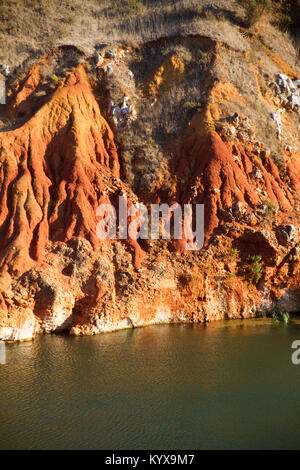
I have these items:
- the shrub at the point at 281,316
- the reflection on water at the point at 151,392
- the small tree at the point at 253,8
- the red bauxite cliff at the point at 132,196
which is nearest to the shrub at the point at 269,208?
the red bauxite cliff at the point at 132,196

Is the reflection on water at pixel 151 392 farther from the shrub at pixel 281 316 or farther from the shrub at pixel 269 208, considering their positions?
the shrub at pixel 269 208

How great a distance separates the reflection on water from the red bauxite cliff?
314cm

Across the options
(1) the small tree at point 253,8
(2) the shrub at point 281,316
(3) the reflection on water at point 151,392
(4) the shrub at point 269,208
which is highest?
(1) the small tree at point 253,8

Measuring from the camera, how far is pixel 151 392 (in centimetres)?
1741

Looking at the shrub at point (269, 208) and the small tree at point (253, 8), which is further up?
the small tree at point (253, 8)

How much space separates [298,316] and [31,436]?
20284mm

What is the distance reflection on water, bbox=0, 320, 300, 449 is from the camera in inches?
561

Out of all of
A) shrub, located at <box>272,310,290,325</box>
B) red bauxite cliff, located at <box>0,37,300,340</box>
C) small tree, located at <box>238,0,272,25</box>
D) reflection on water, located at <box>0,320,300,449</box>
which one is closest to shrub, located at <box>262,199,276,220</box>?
red bauxite cliff, located at <box>0,37,300,340</box>

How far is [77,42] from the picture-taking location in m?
39.9

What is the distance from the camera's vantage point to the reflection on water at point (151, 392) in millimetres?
14258

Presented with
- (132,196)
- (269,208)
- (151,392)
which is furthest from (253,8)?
(151,392)

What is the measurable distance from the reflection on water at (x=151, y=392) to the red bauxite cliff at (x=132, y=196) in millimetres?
3142

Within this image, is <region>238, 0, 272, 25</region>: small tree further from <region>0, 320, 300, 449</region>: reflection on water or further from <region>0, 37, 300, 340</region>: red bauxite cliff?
<region>0, 320, 300, 449</region>: reflection on water

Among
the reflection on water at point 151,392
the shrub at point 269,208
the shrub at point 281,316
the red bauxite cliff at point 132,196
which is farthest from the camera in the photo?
the shrub at point 269,208
